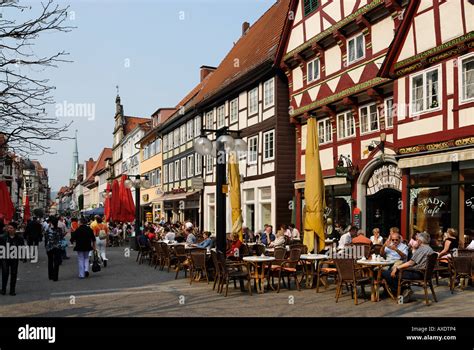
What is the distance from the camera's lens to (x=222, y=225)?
13.3m

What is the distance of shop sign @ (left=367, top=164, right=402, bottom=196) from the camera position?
17.2m

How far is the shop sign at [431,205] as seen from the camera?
15164 mm

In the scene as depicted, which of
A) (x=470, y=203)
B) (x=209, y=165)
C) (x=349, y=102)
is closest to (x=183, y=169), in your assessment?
(x=209, y=165)

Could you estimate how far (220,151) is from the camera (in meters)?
12.2

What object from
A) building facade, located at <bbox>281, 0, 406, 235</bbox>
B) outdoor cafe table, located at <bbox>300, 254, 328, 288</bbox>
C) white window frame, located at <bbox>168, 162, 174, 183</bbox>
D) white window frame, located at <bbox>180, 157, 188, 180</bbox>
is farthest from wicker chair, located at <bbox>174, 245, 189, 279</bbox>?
white window frame, located at <bbox>168, 162, 174, 183</bbox>

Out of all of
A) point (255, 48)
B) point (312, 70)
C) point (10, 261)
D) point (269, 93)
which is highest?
point (255, 48)

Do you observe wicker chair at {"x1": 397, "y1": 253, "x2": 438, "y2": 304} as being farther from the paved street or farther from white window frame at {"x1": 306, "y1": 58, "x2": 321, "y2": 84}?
white window frame at {"x1": 306, "y1": 58, "x2": 321, "y2": 84}

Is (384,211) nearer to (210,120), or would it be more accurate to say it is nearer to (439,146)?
(439,146)

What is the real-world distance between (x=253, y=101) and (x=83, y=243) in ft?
46.2

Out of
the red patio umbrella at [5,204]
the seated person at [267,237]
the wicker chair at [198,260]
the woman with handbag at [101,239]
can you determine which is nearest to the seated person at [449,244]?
the wicker chair at [198,260]

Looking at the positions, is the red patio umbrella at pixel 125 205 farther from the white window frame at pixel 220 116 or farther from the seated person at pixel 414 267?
the seated person at pixel 414 267
